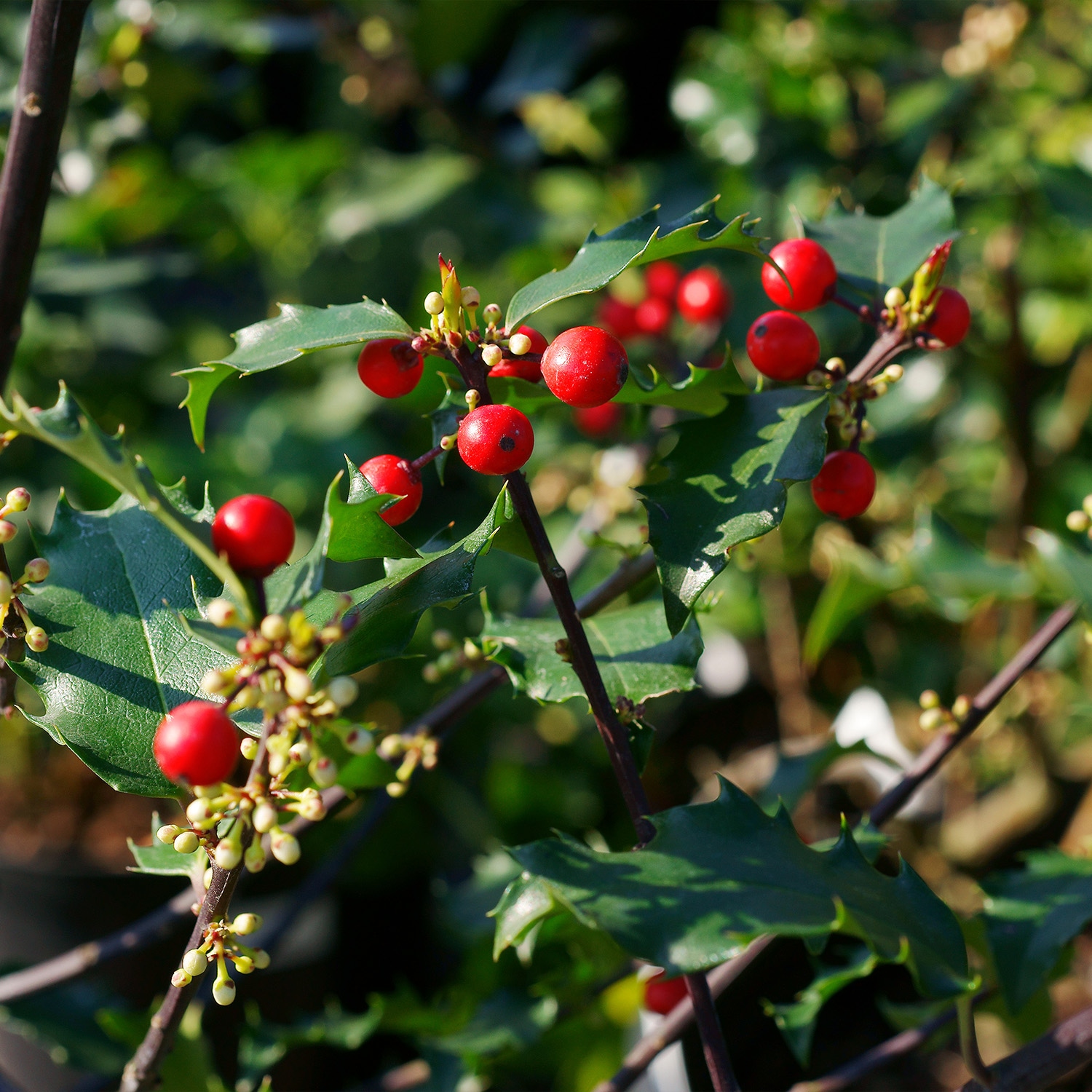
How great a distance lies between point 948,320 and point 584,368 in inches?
8.4

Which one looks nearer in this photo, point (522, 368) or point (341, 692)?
point (341, 692)

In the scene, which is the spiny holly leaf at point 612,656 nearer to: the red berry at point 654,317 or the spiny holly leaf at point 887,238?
the spiny holly leaf at point 887,238

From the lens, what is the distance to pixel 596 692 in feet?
1.42

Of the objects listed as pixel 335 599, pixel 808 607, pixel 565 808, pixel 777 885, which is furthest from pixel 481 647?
pixel 808 607

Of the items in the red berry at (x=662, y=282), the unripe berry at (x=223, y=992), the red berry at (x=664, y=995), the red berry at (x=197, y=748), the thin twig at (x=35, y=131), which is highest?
the red berry at (x=662, y=282)

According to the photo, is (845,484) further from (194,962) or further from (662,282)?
(662,282)

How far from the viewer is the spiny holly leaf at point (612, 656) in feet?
1.57

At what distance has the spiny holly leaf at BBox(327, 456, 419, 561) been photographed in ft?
1.24

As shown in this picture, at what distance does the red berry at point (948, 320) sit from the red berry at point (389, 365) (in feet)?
0.84

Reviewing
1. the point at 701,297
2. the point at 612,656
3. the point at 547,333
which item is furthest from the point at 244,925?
the point at 547,333

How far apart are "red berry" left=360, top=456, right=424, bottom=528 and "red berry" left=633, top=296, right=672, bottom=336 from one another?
22.3 inches

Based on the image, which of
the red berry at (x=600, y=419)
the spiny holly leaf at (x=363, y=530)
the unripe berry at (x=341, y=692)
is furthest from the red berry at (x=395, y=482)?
the red berry at (x=600, y=419)

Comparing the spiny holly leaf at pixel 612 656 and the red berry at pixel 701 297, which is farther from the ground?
the red berry at pixel 701 297

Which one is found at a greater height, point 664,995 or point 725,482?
point 725,482
